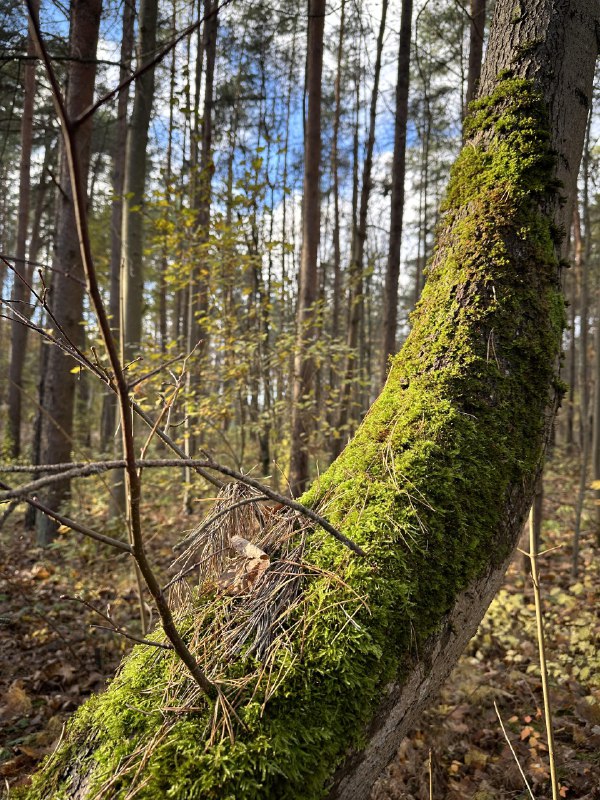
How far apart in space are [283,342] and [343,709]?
17.5ft

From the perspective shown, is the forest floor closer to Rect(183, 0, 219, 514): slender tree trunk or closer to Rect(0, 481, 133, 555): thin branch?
Rect(0, 481, 133, 555): thin branch

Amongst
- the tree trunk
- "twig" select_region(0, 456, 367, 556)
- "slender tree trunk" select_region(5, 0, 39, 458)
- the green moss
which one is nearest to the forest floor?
the green moss

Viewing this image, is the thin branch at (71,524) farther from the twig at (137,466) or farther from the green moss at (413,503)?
the green moss at (413,503)

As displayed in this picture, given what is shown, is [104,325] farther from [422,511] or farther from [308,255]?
[308,255]

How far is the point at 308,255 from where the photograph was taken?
235 inches

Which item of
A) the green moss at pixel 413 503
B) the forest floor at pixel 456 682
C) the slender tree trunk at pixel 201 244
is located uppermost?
the slender tree trunk at pixel 201 244

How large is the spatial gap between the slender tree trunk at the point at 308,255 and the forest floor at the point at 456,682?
2.22m

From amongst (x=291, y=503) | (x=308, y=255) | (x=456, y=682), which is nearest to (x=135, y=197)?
(x=308, y=255)

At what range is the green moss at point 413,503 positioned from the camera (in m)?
1.10

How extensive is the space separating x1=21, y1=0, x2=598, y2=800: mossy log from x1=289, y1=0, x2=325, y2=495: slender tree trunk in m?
3.96

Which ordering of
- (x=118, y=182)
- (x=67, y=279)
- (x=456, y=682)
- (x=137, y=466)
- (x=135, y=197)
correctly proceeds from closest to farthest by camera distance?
(x=137, y=466) < (x=456, y=682) < (x=67, y=279) < (x=135, y=197) < (x=118, y=182)

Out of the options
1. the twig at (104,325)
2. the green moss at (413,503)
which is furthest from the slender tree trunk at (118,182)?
the twig at (104,325)

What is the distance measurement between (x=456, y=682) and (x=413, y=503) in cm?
308

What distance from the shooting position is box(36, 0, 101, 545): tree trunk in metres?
5.54
